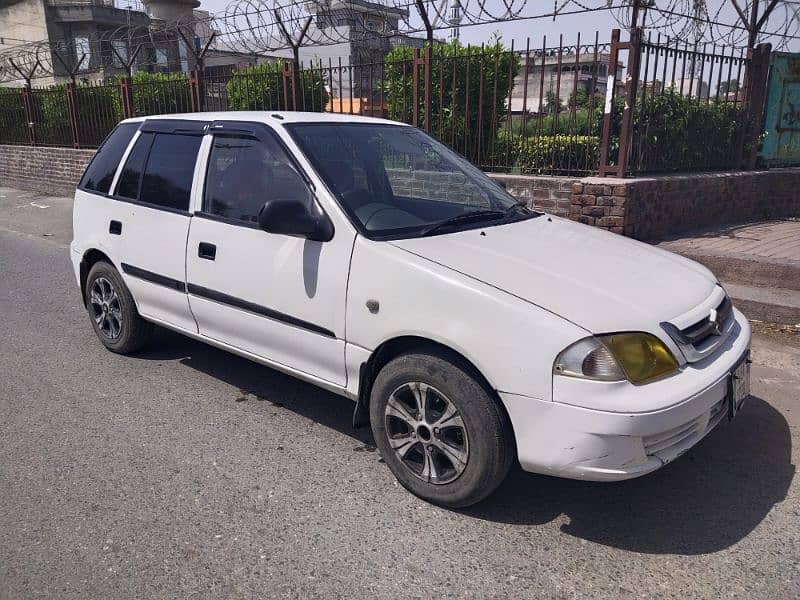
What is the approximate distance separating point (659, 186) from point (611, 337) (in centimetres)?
545

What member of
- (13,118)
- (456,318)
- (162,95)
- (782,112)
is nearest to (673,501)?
(456,318)

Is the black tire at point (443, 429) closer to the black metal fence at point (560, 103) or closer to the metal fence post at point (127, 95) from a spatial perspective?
the black metal fence at point (560, 103)

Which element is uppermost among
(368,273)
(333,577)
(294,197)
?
(294,197)

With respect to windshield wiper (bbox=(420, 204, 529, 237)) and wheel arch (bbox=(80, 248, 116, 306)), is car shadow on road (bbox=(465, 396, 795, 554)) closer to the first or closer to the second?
windshield wiper (bbox=(420, 204, 529, 237))

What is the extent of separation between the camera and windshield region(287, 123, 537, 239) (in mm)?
3592

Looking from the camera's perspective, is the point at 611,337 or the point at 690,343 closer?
the point at 611,337

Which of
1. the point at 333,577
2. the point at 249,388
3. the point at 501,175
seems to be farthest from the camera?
the point at 501,175

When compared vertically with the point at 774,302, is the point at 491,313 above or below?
above

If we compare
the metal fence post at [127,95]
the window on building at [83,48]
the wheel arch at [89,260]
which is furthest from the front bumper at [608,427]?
the metal fence post at [127,95]

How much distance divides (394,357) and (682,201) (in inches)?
235

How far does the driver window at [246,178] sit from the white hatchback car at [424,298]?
0.01m

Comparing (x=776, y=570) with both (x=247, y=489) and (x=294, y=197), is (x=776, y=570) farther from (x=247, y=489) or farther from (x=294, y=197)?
(x=294, y=197)

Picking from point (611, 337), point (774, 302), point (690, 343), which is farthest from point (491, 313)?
point (774, 302)

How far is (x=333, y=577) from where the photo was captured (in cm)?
271
